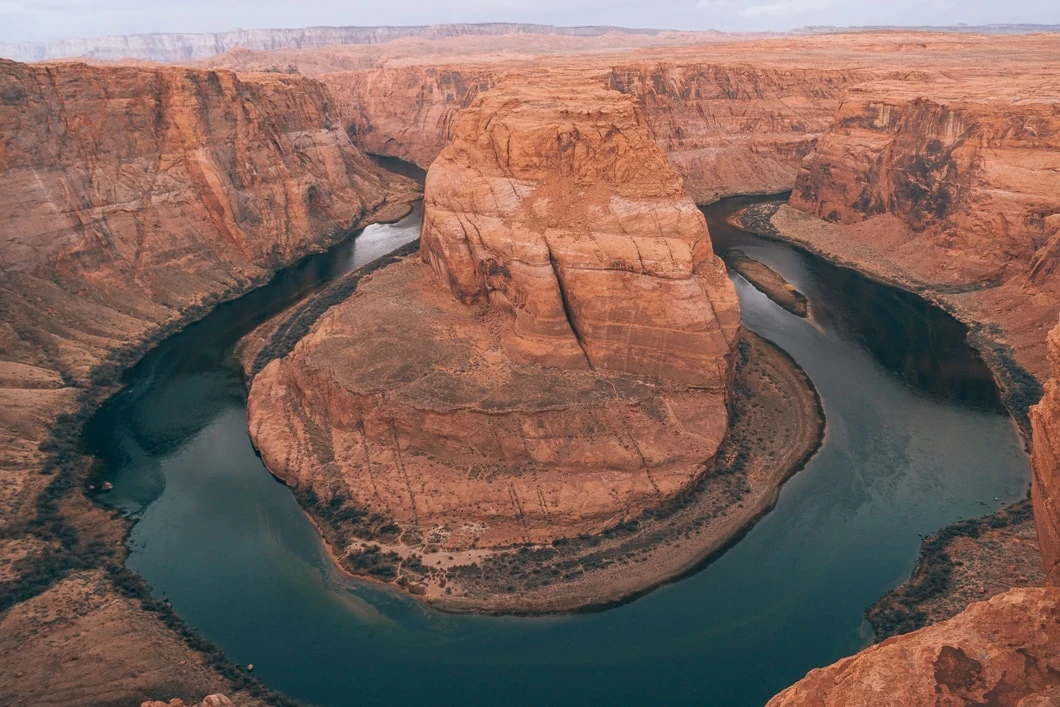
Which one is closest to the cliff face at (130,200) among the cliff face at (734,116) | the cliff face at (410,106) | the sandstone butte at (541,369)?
the sandstone butte at (541,369)

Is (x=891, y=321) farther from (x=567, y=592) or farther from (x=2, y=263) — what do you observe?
(x=2, y=263)

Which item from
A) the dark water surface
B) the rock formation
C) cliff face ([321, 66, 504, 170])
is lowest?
the dark water surface

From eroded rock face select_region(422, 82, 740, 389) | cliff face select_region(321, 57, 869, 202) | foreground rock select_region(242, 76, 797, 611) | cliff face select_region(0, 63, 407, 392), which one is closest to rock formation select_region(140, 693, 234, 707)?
foreground rock select_region(242, 76, 797, 611)

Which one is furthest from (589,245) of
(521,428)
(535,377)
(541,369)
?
(521,428)

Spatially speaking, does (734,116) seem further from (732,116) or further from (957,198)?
(957,198)

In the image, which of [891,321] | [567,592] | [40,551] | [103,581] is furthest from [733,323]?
[40,551]

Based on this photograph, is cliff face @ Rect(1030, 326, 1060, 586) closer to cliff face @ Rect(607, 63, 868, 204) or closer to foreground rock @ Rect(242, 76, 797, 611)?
foreground rock @ Rect(242, 76, 797, 611)
